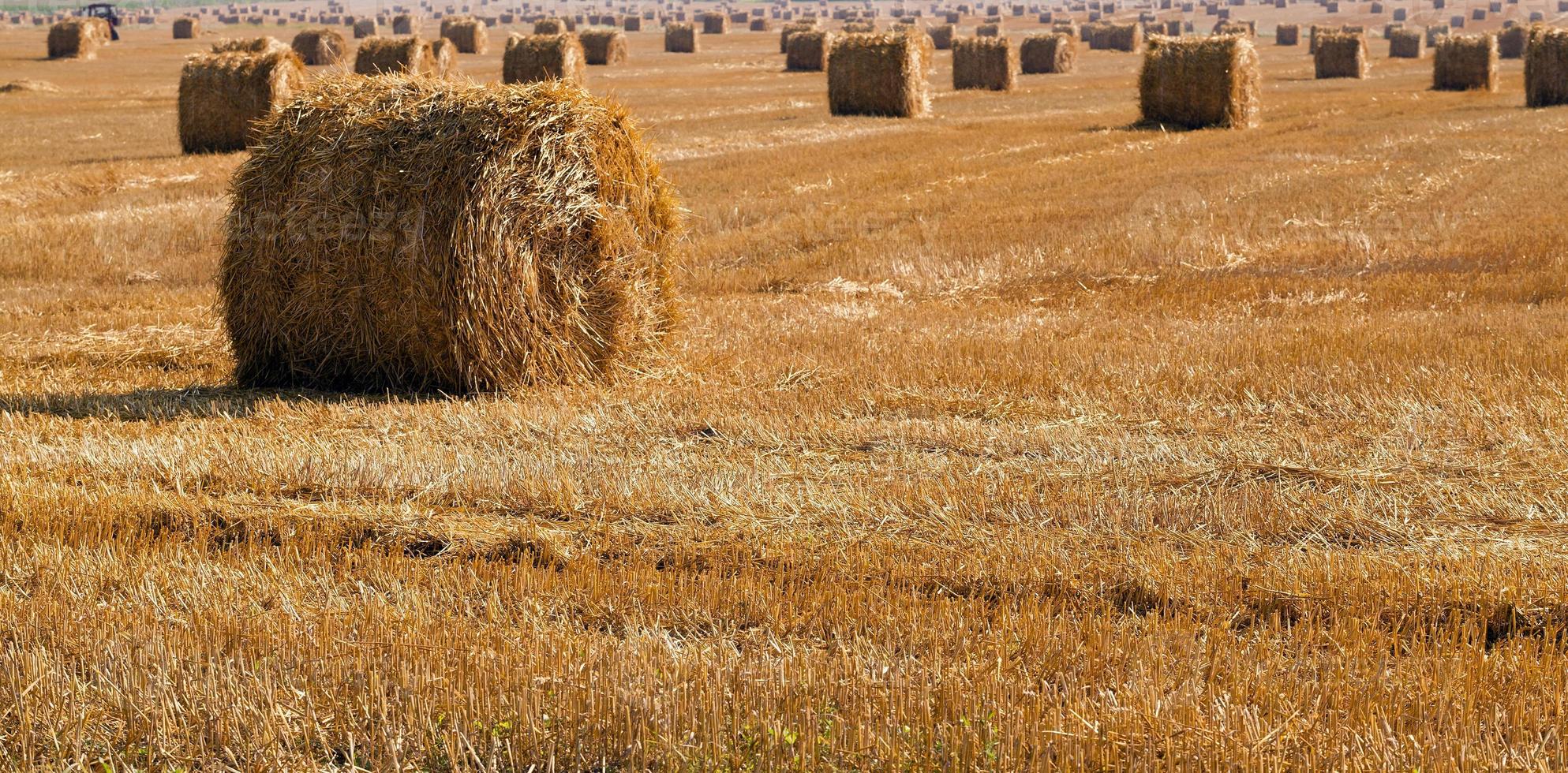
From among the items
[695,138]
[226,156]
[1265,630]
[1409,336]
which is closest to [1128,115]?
[695,138]

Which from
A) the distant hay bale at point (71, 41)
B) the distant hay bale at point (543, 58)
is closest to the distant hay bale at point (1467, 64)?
the distant hay bale at point (543, 58)

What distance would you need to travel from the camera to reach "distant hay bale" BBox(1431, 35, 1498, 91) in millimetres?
38250

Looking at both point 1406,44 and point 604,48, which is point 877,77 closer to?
point 604,48

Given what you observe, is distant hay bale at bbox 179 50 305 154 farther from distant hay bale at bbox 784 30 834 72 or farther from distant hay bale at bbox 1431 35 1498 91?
distant hay bale at bbox 1431 35 1498 91

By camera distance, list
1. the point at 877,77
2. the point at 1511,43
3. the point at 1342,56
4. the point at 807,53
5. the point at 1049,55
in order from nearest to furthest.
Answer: the point at 877,77, the point at 1342,56, the point at 807,53, the point at 1049,55, the point at 1511,43

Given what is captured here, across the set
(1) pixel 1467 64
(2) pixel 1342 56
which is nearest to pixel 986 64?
(1) pixel 1467 64

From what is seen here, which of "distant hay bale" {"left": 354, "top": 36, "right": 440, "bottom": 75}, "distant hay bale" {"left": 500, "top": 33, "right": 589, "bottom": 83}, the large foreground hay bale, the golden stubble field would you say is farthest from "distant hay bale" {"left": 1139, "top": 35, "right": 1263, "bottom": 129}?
the large foreground hay bale

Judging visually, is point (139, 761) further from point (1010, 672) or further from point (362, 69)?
point (362, 69)

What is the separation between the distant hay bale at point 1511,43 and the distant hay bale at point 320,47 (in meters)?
40.8

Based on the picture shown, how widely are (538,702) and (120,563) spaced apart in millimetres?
2202

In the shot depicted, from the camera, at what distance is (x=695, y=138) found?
2588 cm

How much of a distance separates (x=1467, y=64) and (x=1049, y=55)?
1535cm

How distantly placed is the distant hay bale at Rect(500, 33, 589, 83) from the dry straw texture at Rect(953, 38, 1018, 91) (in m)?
11.3

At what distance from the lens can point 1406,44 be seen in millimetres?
58906
